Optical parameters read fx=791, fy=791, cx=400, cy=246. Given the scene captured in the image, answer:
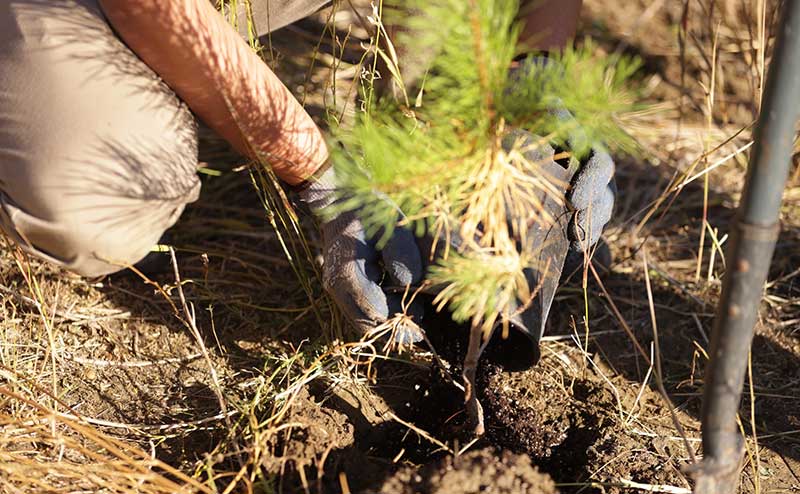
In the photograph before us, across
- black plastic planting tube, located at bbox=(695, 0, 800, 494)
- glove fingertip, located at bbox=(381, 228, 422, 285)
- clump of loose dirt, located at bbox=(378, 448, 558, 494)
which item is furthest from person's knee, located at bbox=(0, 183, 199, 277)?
black plastic planting tube, located at bbox=(695, 0, 800, 494)

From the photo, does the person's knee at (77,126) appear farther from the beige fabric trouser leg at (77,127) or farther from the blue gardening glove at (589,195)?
the blue gardening glove at (589,195)

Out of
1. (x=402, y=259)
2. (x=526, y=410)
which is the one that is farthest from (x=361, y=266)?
(x=526, y=410)

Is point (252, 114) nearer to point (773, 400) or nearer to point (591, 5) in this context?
point (773, 400)

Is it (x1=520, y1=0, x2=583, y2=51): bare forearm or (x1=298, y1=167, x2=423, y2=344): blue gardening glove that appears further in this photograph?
(x1=520, y1=0, x2=583, y2=51): bare forearm

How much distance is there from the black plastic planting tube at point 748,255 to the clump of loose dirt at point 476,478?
0.66 ft

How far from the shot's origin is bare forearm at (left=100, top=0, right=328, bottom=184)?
1.15m

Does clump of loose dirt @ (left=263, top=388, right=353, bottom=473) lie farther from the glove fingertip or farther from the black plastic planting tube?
the black plastic planting tube

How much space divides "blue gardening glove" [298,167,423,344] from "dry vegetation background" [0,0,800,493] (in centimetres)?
7

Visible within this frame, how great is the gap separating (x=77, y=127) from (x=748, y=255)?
3.22 feet

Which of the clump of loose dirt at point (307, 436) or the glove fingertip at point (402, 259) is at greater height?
the glove fingertip at point (402, 259)

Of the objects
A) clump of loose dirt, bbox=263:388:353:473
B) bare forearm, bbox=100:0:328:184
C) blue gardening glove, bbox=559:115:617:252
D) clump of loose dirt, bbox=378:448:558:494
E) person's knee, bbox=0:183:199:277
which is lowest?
clump of loose dirt, bbox=263:388:353:473

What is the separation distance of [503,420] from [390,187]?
510 mm

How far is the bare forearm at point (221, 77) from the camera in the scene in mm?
1146

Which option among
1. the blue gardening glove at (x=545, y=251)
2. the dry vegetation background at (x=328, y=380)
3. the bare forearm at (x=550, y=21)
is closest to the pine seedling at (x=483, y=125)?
the blue gardening glove at (x=545, y=251)
